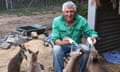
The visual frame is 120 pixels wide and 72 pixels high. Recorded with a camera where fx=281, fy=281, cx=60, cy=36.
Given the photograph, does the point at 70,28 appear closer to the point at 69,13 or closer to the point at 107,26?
the point at 69,13

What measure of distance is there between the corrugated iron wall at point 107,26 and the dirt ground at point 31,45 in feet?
2.49

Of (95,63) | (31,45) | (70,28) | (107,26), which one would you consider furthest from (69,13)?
(31,45)

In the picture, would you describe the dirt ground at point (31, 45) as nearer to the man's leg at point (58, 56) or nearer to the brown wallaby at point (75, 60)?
the man's leg at point (58, 56)

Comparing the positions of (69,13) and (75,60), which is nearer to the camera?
(75,60)

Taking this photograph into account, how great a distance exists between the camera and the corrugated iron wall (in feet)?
23.3

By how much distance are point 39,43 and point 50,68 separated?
7.55ft

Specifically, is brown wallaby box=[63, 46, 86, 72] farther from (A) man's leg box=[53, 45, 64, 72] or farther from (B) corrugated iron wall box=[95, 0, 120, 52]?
(B) corrugated iron wall box=[95, 0, 120, 52]

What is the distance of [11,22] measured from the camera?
43.4 feet

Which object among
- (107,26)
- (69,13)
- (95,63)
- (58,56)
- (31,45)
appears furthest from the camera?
(31,45)

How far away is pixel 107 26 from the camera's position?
24.1 feet

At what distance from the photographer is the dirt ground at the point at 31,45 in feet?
22.6

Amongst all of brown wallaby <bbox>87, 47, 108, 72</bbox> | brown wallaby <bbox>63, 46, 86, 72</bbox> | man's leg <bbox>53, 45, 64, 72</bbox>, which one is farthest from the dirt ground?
brown wallaby <bbox>63, 46, 86, 72</bbox>

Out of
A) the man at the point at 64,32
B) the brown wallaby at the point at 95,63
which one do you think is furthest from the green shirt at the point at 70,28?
the brown wallaby at the point at 95,63

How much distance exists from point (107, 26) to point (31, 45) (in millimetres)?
2567
